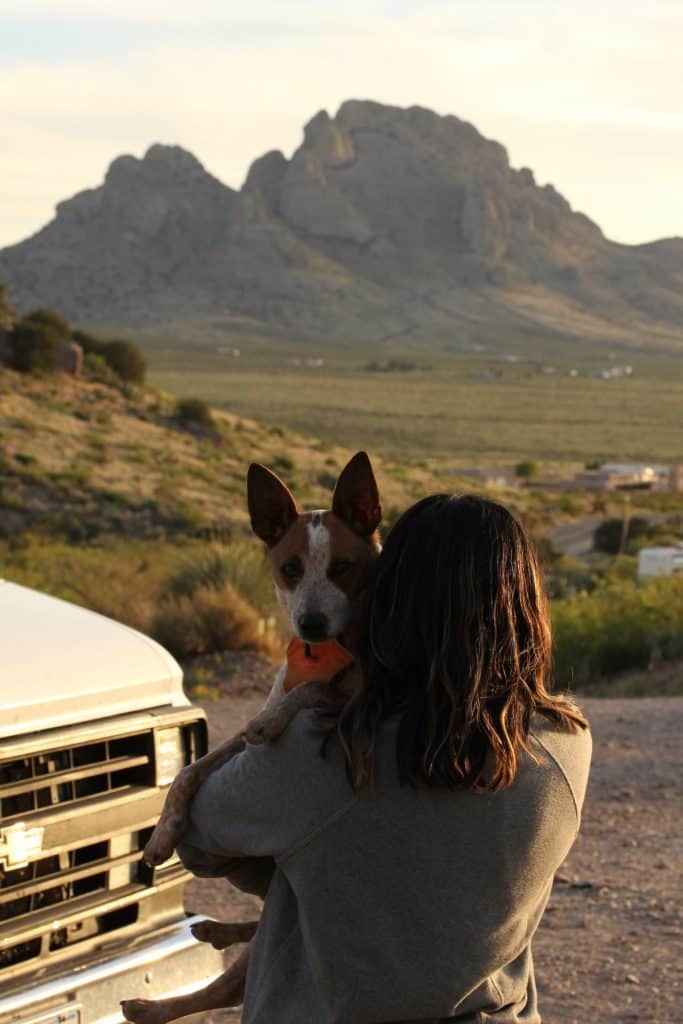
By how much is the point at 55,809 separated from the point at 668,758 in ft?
25.8

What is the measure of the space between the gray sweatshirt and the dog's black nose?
41cm

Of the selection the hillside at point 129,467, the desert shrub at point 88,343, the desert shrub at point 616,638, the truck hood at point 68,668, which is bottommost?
the hillside at point 129,467

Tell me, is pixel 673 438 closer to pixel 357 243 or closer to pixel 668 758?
pixel 668 758

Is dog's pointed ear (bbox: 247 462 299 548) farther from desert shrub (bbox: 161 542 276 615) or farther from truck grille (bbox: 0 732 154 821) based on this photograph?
desert shrub (bbox: 161 542 276 615)

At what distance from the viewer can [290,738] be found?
2531 mm

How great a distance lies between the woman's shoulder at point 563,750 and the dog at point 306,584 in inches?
16.2

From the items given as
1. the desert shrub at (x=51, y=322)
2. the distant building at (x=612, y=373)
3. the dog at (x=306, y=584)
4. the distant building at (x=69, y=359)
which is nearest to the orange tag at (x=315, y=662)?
the dog at (x=306, y=584)

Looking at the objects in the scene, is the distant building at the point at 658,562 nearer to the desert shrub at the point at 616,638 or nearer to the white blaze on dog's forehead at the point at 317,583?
the desert shrub at the point at 616,638

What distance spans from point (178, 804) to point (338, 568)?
24.6 inches

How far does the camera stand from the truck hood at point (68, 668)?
13.1 ft

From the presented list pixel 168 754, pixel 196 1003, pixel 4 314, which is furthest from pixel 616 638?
pixel 4 314

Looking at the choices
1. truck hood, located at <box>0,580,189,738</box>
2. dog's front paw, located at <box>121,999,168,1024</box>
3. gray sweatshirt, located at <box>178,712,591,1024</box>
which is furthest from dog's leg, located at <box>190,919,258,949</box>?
truck hood, located at <box>0,580,189,738</box>

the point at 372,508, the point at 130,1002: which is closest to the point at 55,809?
the point at 130,1002

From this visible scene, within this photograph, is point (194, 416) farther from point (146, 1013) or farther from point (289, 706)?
point (289, 706)
